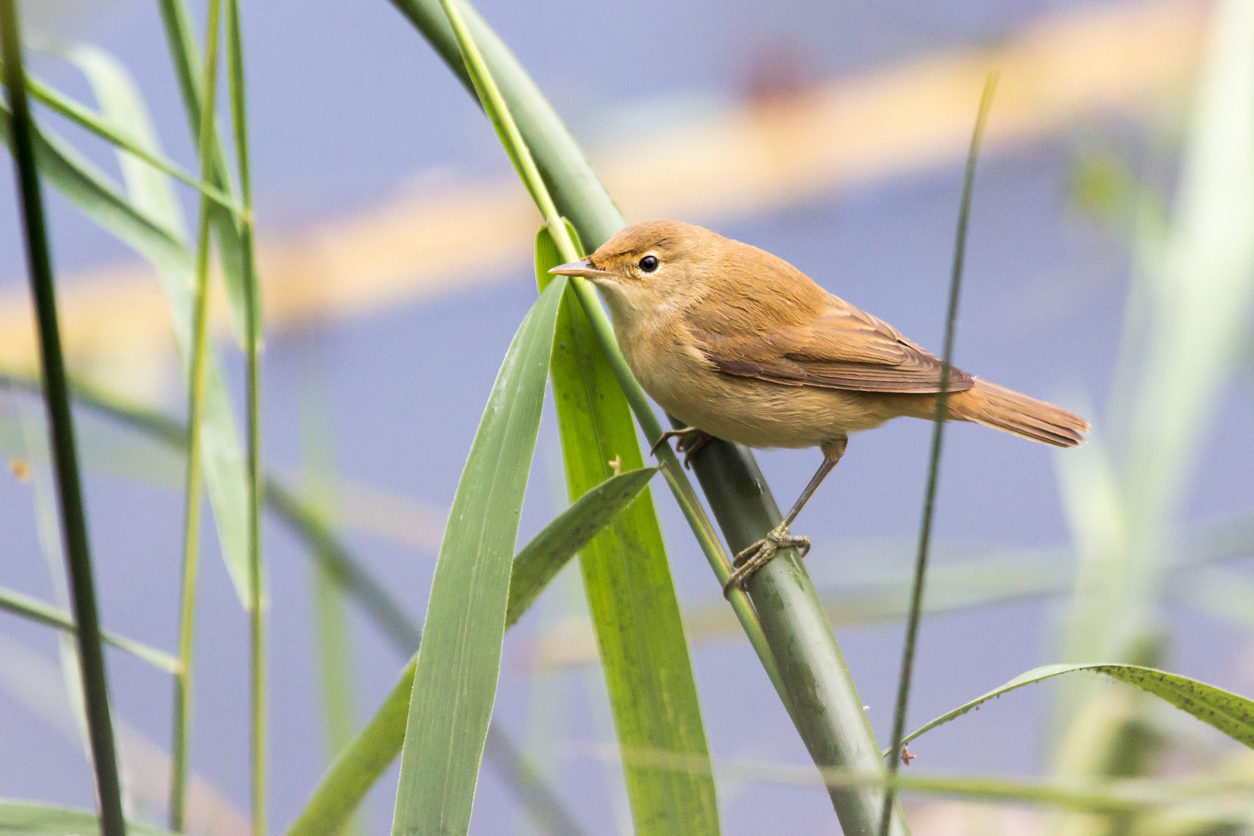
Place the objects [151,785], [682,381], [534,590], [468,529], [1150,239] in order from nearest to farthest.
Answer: [468,529]
[534,590]
[682,381]
[1150,239]
[151,785]

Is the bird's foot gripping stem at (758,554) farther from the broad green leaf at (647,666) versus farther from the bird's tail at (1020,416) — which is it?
the bird's tail at (1020,416)

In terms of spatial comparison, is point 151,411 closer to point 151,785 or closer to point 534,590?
point 534,590

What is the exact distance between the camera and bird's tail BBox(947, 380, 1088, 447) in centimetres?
141

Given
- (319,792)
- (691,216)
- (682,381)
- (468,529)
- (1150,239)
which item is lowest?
(319,792)

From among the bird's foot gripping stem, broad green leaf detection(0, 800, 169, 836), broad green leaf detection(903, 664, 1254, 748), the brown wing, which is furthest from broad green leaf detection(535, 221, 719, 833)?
the brown wing

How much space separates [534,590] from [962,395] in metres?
0.88

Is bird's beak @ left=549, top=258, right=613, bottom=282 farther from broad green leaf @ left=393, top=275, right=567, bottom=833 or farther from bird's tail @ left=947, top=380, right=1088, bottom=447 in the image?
bird's tail @ left=947, top=380, right=1088, bottom=447

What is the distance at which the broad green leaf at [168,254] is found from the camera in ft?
2.82

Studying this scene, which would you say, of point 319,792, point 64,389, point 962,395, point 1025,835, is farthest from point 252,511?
point 1025,835

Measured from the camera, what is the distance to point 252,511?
32.4 inches

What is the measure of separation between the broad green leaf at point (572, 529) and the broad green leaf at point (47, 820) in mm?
321

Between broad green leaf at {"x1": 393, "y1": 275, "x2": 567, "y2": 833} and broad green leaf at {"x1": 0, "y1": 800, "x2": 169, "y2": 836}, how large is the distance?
27 centimetres

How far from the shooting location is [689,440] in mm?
1286

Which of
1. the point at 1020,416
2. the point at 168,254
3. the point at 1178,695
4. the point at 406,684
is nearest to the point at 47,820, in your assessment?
the point at 406,684
